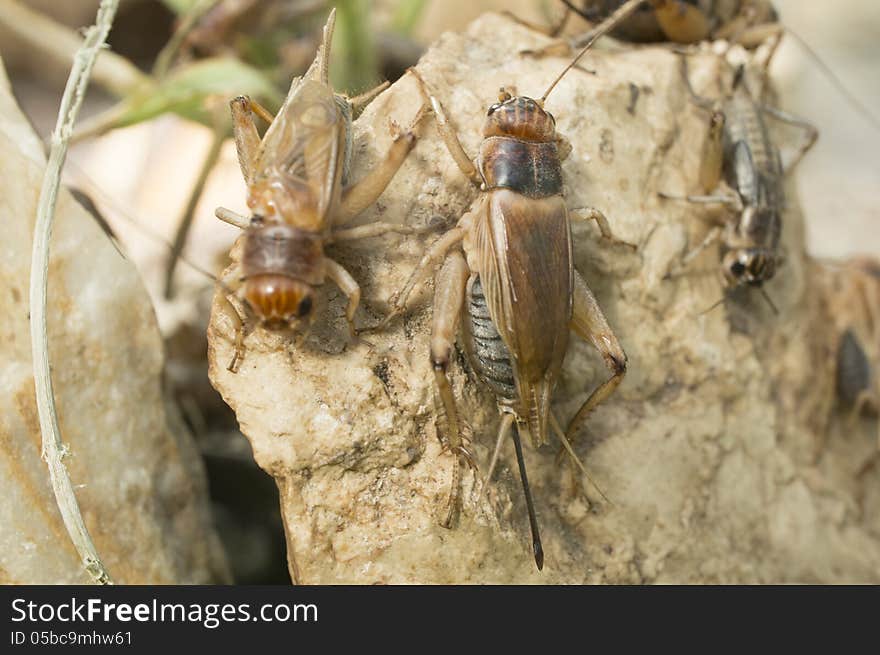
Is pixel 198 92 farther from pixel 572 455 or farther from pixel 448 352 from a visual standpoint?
pixel 572 455

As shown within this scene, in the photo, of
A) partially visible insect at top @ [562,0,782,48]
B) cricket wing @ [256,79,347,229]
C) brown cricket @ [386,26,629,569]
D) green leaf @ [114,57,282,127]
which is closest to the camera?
cricket wing @ [256,79,347,229]

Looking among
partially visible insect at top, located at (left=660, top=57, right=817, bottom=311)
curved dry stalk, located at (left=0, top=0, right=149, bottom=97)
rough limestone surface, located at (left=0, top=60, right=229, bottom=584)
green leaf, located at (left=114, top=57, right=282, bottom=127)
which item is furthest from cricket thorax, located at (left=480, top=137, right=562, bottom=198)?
curved dry stalk, located at (left=0, top=0, right=149, bottom=97)

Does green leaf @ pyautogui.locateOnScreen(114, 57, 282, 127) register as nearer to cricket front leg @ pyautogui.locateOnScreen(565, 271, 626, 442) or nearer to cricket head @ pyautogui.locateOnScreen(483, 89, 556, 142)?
cricket head @ pyautogui.locateOnScreen(483, 89, 556, 142)

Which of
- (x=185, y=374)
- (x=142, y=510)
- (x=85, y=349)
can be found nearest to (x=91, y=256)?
(x=85, y=349)

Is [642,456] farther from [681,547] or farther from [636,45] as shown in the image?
[636,45]

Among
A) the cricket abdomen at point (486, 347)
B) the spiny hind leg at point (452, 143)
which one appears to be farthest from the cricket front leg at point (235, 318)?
the spiny hind leg at point (452, 143)

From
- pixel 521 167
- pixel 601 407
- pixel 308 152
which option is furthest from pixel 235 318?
pixel 601 407

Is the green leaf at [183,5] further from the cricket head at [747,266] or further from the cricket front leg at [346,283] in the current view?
the cricket head at [747,266]
